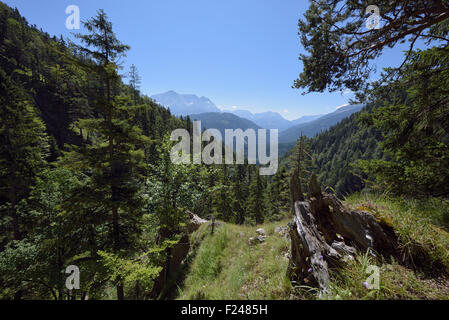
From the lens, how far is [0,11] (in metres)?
58.2

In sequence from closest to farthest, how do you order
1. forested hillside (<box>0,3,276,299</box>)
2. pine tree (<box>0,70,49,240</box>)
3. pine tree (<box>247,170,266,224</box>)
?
forested hillside (<box>0,3,276,299</box>) < pine tree (<box>0,70,49,240</box>) < pine tree (<box>247,170,266,224</box>)

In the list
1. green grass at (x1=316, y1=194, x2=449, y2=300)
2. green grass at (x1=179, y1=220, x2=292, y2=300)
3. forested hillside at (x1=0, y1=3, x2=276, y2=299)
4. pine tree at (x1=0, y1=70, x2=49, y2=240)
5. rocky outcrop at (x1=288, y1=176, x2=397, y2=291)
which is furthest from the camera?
pine tree at (x1=0, y1=70, x2=49, y2=240)

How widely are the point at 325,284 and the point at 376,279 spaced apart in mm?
707

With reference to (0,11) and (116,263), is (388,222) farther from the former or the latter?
(0,11)

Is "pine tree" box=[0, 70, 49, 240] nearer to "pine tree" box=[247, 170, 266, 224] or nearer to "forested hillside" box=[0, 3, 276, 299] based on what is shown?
"forested hillside" box=[0, 3, 276, 299]

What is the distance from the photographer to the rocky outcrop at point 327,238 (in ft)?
9.84

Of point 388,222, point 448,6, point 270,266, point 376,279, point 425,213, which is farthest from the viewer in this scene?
point 448,6

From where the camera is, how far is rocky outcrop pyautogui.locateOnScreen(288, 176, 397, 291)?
3.00m

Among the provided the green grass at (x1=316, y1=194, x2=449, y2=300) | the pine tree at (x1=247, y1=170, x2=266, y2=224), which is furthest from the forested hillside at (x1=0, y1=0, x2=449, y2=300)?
the pine tree at (x1=247, y1=170, x2=266, y2=224)

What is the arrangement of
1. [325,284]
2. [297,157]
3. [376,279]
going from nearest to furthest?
[376,279] < [325,284] < [297,157]

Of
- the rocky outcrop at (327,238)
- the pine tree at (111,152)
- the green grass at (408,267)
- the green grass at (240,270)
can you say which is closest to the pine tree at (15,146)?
the pine tree at (111,152)

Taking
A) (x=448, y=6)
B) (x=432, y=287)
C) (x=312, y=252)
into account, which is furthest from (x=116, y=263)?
(x=448, y=6)

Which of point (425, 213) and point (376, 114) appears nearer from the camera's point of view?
point (425, 213)

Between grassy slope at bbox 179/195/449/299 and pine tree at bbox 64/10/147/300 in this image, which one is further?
pine tree at bbox 64/10/147/300
